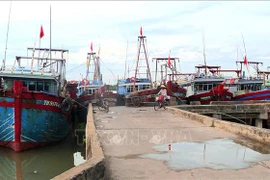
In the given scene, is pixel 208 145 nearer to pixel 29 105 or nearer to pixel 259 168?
pixel 259 168

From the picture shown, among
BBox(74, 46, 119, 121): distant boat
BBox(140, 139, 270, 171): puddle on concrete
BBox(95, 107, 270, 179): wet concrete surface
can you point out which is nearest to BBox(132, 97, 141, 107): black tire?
BBox(74, 46, 119, 121): distant boat

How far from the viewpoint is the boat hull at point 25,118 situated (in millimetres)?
13477

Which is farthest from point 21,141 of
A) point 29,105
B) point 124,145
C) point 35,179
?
point 124,145

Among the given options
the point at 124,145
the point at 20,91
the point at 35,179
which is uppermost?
the point at 20,91

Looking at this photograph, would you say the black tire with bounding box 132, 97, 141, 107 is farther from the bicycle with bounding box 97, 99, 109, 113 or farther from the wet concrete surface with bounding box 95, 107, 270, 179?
the wet concrete surface with bounding box 95, 107, 270, 179

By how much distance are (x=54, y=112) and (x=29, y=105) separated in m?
1.57

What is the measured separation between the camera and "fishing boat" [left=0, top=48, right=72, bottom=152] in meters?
13.5

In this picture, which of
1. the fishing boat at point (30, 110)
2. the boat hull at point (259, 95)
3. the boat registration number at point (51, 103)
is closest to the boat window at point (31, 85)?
the fishing boat at point (30, 110)

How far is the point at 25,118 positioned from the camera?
1372 centimetres

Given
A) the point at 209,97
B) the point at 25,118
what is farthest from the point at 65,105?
the point at 209,97

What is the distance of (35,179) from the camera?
1088cm

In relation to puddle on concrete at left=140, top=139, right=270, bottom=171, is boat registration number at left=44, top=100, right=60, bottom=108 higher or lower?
higher

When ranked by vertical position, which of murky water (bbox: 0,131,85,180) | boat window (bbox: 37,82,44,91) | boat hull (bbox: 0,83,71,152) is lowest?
murky water (bbox: 0,131,85,180)

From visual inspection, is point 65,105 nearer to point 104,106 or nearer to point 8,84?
point 8,84
